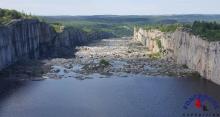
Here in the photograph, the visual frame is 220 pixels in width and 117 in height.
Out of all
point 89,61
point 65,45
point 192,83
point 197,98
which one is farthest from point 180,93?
point 65,45

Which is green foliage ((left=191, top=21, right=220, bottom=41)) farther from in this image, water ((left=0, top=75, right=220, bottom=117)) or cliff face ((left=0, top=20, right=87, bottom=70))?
cliff face ((left=0, top=20, right=87, bottom=70))

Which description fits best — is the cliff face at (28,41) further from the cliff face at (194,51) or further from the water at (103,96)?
the cliff face at (194,51)

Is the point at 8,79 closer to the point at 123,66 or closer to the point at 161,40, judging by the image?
the point at 123,66

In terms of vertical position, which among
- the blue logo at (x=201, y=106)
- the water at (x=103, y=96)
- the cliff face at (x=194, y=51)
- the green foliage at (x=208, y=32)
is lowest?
the water at (x=103, y=96)

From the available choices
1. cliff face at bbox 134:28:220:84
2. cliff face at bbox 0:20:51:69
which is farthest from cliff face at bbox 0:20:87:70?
cliff face at bbox 134:28:220:84

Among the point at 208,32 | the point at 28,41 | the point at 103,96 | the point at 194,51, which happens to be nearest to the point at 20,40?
the point at 28,41

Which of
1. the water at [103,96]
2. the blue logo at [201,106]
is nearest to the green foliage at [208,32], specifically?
the water at [103,96]
